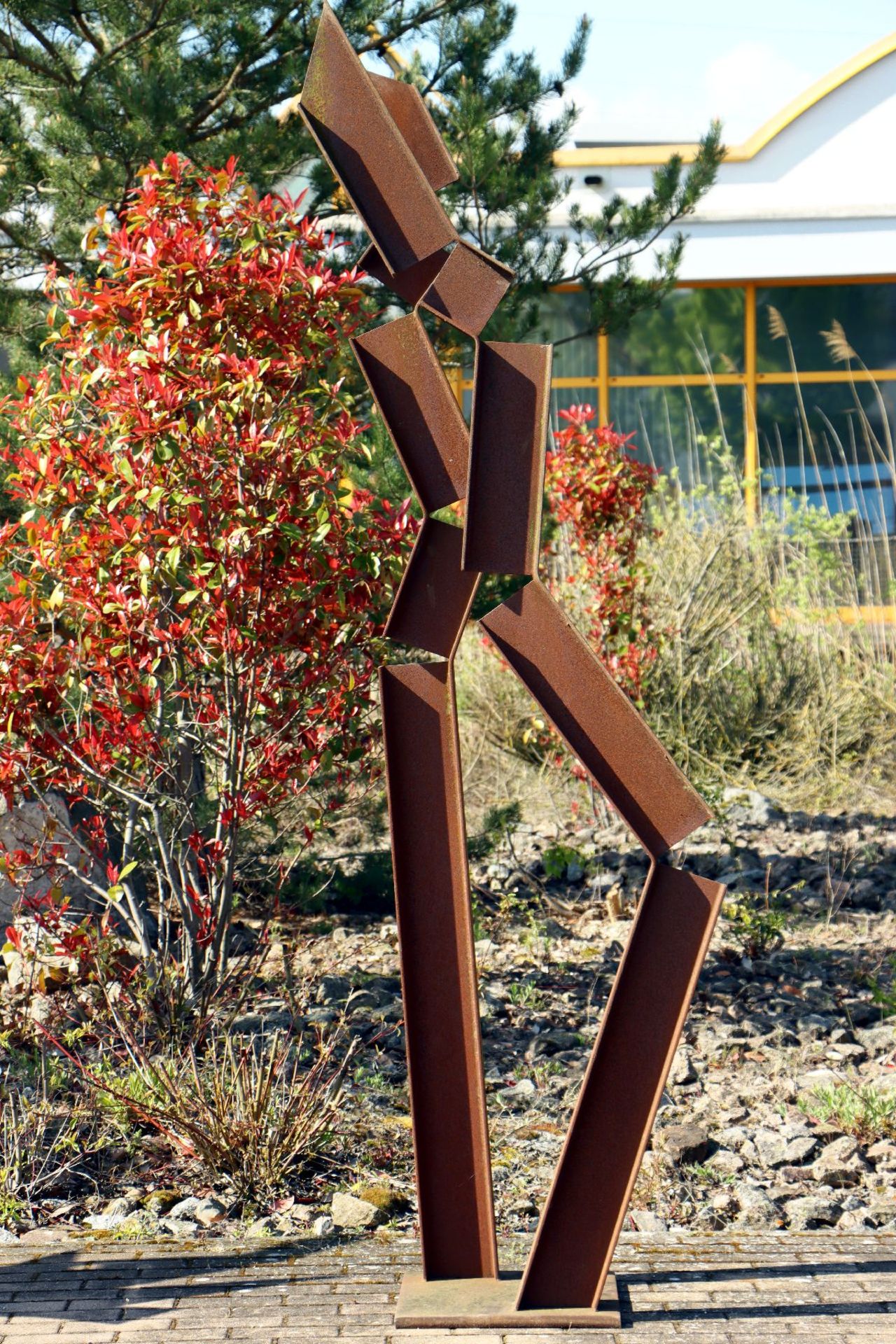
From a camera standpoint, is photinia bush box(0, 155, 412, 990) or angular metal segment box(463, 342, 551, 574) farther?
photinia bush box(0, 155, 412, 990)

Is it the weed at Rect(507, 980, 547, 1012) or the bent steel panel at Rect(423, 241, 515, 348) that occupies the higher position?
the bent steel panel at Rect(423, 241, 515, 348)

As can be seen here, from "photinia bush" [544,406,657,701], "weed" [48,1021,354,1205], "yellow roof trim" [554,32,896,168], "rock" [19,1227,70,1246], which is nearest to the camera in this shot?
"rock" [19,1227,70,1246]

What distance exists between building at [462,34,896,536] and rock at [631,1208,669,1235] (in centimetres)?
928

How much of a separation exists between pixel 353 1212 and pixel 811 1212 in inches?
39.8

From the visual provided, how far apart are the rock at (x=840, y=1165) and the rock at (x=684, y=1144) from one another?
261 mm

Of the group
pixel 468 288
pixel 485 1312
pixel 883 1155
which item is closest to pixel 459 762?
pixel 468 288

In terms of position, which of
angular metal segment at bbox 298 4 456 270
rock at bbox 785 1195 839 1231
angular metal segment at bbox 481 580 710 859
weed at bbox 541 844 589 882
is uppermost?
angular metal segment at bbox 298 4 456 270

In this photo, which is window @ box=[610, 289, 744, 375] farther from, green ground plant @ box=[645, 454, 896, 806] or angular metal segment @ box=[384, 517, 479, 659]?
angular metal segment @ box=[384, 517, 479, 659]

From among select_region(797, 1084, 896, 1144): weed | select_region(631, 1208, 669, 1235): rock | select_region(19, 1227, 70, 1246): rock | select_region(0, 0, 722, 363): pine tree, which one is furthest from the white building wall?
select_region(19, 1227, 70, 1246): rock

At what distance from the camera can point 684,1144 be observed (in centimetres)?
337

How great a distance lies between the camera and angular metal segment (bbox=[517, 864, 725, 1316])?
2496 millimetres

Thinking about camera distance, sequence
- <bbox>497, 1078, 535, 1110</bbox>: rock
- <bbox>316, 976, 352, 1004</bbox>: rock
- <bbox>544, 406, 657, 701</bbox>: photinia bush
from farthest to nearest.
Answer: <bbox>544, 406, 657, 701</bbox>: photinia bush, <bbox>316, 976, 352, 1004</bbox>: rock, <bbox>497, 1078, 535, 1110</bbox>: rock

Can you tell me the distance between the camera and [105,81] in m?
5.29

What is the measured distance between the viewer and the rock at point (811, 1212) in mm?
3070
